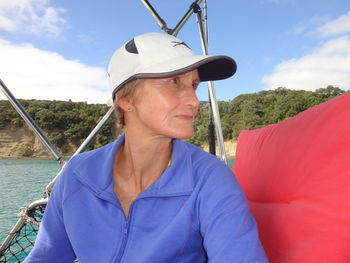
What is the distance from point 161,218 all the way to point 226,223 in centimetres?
21

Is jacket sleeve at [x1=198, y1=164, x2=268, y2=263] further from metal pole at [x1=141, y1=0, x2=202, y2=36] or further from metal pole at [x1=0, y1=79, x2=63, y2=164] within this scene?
metal pole at [x1=141, y1=0, x2=202, y2=36]

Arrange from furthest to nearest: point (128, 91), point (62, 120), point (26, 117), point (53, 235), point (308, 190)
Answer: point (62, 120) → point (26, 117) → point (53, 235) → point (128, 91) → point (308, 190)

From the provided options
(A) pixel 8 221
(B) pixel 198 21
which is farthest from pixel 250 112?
(B) pixel 198 21

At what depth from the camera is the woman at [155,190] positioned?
0.79 m

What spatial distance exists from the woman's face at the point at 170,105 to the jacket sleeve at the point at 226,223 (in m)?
0.16

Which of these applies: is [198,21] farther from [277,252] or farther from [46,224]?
[277,252]

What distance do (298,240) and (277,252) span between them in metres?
0.08

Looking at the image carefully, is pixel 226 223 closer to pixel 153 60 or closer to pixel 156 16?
pixel 153 60

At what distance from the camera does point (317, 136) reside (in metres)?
0.72

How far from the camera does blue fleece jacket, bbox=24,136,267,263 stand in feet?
2.45

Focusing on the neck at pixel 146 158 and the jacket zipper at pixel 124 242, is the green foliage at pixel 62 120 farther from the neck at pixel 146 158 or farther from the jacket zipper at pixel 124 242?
the jacket zipper at pixel 124 242

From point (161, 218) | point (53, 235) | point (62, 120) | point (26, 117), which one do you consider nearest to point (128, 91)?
point (161, 218)

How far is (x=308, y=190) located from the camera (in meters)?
0.70

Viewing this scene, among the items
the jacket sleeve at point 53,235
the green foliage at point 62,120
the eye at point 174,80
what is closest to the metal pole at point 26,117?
the jacket sleeve at point 53,235
